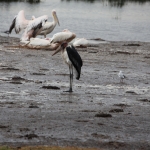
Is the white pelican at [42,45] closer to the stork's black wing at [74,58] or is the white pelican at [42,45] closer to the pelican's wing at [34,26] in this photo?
the pelican's wing at [34,26]

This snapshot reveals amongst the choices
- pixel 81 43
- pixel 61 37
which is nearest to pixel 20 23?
pixel 81 43

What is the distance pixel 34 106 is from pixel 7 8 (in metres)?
32.8

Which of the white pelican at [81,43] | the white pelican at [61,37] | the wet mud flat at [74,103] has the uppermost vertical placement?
the wet mud flat at [74,103]

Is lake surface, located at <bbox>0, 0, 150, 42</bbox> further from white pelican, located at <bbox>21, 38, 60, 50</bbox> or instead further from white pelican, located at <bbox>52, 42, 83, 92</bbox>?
white pelican, located at <bbox>52, 42, 83, 92</bbox>

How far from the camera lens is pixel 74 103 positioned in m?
9.73

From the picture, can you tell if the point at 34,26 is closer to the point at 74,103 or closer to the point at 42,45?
the point at 42,45

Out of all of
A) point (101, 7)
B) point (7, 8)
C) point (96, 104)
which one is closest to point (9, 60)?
point (96, 104)

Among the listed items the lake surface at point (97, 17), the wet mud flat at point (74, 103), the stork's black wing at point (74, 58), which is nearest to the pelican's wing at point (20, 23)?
the lake surface at point (97, 17)

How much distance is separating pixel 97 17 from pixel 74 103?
98.6ft

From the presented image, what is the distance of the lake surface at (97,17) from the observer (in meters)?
28.8

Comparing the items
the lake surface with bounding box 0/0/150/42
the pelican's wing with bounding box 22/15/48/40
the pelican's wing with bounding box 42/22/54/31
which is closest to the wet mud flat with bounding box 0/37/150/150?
the pelican's wing with bounding box 22/15/48/40

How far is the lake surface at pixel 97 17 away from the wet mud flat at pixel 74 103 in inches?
412

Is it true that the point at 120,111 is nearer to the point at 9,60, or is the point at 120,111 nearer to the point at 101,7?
the point at 9,60

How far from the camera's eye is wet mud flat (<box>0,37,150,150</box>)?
23.2 feet
